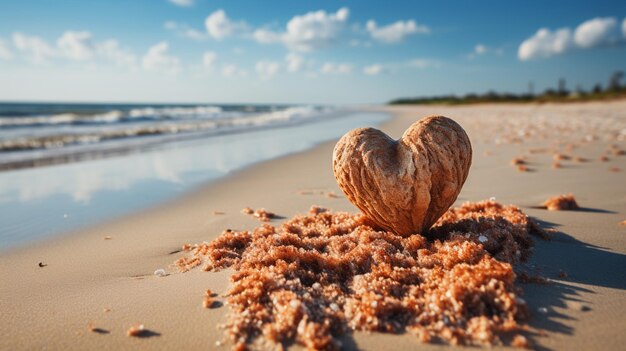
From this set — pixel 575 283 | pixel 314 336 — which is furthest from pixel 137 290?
pixel 575 283

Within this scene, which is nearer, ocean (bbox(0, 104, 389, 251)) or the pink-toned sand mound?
the pink-toned sand mound

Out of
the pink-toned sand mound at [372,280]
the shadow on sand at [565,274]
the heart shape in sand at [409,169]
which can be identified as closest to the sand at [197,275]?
the shadow on sand at [565,274]

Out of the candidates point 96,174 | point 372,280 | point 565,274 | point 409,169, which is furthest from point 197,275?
point 96,174

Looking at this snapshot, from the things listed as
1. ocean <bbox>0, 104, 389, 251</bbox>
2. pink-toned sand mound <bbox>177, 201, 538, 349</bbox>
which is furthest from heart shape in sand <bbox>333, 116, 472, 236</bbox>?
ocean <bbox>0, 104, 389, 251</bbox>

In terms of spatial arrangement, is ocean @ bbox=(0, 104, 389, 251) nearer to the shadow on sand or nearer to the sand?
the sand

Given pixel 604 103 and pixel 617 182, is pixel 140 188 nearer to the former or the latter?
pixel 617 182

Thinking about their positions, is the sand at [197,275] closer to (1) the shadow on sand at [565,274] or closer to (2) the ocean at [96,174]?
(1) the shadow on sand at [565,274]

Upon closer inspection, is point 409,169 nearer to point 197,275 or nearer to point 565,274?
point 565,274
